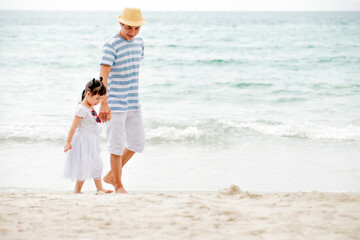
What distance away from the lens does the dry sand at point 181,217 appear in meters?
2.75

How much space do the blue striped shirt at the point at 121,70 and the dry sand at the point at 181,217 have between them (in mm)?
854

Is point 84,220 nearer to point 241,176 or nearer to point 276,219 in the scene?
point 276,219

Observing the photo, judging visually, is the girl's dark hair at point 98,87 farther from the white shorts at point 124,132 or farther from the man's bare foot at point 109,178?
the man's bare foot at point 109,178

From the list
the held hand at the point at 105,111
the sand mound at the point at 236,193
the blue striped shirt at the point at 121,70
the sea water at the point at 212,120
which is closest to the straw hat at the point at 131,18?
the blue striped shirt at the point at 121,70

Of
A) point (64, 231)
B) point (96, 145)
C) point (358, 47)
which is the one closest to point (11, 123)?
point (96, 145)

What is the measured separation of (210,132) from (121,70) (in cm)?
358

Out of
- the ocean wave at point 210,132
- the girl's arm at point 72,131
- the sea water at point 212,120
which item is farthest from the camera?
the ocean wave at point 210,132

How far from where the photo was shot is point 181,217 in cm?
305

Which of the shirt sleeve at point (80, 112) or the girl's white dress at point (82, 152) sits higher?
the shirt sleeve at point (80, 112)

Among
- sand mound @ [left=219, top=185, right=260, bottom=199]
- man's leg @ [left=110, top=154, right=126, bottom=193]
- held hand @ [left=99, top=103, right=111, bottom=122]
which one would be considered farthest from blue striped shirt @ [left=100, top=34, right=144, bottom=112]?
sand mound @ [left=219, top=185, right=260, bottom=199]

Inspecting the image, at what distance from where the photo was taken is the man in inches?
148

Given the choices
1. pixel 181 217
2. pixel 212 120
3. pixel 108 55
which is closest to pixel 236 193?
pixel 181 217

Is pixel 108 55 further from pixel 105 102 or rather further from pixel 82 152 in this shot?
pixel 82 152

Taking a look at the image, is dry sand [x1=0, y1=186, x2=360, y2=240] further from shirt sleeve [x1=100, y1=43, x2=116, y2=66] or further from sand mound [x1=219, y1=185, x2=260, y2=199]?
shirt sleeve [x1=100, y1=43, x2=116, y2=66]
